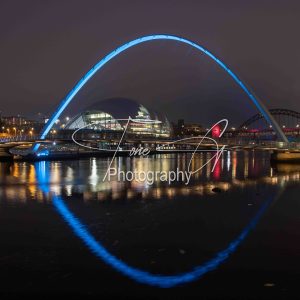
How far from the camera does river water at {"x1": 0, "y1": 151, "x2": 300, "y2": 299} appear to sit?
13.5 m

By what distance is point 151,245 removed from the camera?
18.1 m

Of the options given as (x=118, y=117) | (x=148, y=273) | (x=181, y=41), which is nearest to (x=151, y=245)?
(x=148, y=273)

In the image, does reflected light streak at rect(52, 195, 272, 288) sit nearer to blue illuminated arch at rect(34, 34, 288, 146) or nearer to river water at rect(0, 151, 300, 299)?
river water at rect(0, 151, 300, 299)

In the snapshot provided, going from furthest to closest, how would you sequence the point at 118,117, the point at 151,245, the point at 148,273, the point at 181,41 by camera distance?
the point at 118,117, the point at 181,41, the point at 151,245, the point at 148,273

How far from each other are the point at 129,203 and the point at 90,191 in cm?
741

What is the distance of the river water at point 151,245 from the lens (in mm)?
13477

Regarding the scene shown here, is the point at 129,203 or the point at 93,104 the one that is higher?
the point at 93,104

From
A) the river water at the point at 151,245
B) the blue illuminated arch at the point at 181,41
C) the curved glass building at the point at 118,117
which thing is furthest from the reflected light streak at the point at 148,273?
the curved glass building at the point at 118,117

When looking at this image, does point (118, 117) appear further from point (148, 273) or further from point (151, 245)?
point (148, 273)

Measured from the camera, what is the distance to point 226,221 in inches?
927

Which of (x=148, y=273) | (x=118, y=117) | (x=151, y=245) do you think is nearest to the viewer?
(x=148, y=273)

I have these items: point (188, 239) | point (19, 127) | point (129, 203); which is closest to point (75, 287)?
point (188, 239)

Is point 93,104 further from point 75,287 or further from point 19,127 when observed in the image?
point 75,287

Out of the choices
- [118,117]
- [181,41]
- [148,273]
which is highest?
[181,41]
